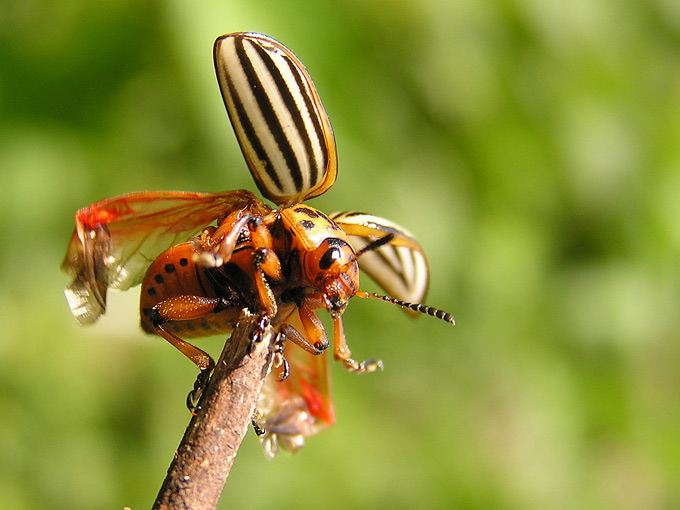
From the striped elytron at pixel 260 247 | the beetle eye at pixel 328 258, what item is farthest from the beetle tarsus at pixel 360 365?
the beetle eye at pixel 328 258

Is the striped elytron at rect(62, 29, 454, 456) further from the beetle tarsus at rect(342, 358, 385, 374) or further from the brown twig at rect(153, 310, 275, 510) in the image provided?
the brown twig at rect(153, 310, 275, 510)

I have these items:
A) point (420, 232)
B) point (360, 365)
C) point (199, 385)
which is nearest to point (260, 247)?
point (199, 385)

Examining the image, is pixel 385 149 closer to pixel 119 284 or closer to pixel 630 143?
pixel 630 143

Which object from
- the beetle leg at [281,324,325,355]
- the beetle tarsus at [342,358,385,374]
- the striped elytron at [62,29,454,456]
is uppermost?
the striped elytron at [62,29,454,456]

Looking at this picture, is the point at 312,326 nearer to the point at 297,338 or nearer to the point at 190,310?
the point at 297,338

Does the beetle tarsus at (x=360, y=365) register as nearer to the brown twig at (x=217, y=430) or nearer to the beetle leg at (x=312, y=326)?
the beetle leg at (x=312, y=326)

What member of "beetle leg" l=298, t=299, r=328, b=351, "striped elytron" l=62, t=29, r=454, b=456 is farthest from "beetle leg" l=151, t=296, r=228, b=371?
"beetle leg" l=298, t=299, r=328, b=351
